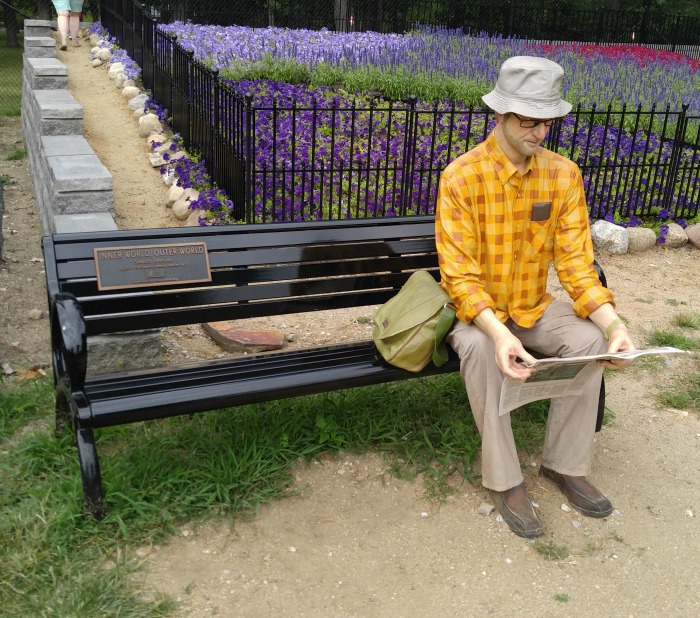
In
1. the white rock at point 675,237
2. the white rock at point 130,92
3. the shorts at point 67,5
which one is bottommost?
the white rock at point 675,237

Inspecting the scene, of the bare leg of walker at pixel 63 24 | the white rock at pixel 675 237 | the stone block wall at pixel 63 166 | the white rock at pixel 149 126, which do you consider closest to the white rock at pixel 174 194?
the stone block wall at pixel 63 166

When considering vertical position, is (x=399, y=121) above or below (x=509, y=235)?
below

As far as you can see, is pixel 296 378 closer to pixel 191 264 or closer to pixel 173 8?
pixel 191 264

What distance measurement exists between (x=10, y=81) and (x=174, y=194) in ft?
29.7

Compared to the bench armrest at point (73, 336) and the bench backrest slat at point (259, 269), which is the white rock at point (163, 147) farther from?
the bench armrest at point (73, 336)

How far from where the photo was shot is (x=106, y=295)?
3.31 metres

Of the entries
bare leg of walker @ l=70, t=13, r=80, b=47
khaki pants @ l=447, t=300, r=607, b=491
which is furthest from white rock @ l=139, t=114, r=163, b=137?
khaki pants @ l=447, t=300, r=607, b=491

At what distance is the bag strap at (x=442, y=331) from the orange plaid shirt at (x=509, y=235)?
0.04m

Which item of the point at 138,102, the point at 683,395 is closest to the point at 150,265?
the point at 683,395

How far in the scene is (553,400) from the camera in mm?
3359

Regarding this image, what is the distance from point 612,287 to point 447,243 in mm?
3261

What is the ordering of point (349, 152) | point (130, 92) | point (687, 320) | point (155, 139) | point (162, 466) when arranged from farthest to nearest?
1. point (130, 92)
2. point (155, 139)
3. point (349, 152)
4. point (687, 320)
5. point (162, 466)

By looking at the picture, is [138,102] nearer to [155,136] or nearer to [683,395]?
[155,136]

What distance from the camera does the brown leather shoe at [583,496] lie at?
334cm
